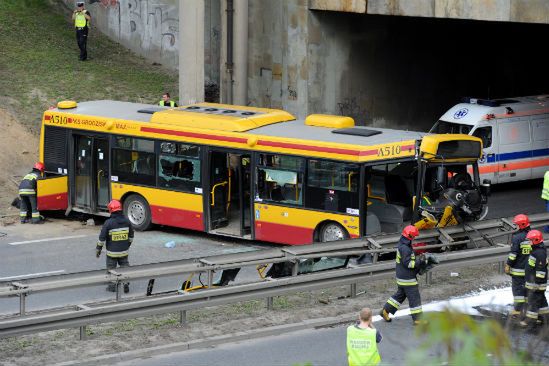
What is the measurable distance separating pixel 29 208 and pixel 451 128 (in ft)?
33.5

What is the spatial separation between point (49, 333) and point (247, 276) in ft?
16.0

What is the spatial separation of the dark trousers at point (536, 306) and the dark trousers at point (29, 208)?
39.4 ft

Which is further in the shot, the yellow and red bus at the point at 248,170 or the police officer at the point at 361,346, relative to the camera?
the yellow and red bus at the point at 248,170

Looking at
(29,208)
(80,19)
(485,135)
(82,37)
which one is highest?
(80,19)

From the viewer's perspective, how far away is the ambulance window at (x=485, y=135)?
26.9m

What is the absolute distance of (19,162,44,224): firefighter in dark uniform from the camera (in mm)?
23797

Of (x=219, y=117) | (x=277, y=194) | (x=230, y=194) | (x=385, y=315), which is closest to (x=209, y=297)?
(x=385, y=315)

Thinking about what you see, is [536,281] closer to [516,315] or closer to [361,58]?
[516,315]

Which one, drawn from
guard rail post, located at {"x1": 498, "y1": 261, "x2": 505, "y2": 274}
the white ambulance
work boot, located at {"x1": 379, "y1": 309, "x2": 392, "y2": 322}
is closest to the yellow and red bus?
guard rail post, located at {"x1": 498, "y1": 261, "x2": 505, "y2": 274}

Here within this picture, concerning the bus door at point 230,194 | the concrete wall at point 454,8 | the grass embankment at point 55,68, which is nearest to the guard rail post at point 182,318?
the bus door at point 230,194

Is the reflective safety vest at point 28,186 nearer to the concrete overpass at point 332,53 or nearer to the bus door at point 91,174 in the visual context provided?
the bus door at point 91,174

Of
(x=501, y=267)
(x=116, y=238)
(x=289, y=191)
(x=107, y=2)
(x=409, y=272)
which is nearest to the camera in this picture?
(x=409, y=272)

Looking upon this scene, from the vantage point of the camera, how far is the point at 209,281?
1557cm

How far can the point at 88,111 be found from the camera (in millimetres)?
24125
